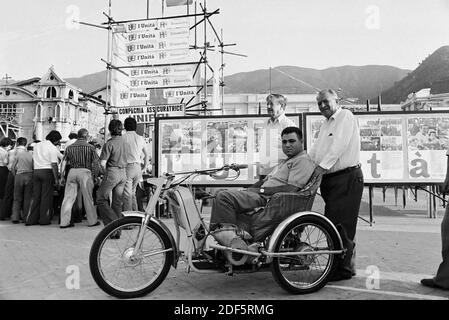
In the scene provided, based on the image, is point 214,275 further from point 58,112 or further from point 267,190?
point 58,112

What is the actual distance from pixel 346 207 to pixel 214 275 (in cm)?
142

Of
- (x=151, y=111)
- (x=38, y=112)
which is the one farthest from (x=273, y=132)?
(x=38, y=112)

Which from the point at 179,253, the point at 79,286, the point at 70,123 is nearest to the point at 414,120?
the point at 179,253

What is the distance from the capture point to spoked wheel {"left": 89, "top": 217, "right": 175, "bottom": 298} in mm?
3080

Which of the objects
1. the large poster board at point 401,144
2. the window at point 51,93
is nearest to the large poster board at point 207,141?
the large poster board at point 401,144

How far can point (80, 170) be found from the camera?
269 inches

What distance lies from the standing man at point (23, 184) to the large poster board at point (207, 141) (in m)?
2.43

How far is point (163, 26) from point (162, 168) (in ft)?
13.5

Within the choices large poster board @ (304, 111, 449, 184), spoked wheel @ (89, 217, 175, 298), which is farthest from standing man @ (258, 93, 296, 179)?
large poster board @ (304, 111, 449, 184)

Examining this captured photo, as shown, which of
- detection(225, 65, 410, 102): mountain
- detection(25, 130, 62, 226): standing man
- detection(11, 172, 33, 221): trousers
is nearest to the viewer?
detection(25, 130, 62, 226): standing man

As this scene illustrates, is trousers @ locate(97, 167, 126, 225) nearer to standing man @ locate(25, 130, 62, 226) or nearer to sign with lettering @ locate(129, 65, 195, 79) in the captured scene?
standing man @ locate(25, 130, 62, 226)

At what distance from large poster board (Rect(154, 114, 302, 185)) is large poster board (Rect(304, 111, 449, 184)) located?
1031 millimetres

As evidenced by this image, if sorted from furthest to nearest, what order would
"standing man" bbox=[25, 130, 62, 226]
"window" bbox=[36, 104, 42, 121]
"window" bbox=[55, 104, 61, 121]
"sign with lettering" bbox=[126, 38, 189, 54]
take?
"window" bbox=[36, 104, 42, 121] → "window" bbox=[55, 104, 61, 121] → "sign with lettering" bbox=[126, 38, 189, 54] → "standing man" bbox=[25, 130, 62, 226]

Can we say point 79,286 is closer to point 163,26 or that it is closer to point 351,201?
point 351,201
